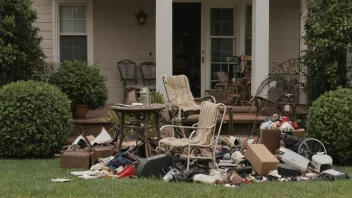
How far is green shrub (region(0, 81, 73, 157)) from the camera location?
25.1 ft

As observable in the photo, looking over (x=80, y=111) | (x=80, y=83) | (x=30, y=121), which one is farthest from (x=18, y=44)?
(x=30, y=121)

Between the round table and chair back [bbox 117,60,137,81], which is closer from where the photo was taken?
the round table

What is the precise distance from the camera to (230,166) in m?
6.70

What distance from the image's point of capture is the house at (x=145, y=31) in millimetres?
11734

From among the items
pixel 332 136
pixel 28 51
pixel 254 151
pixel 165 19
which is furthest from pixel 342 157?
pixel 28 51

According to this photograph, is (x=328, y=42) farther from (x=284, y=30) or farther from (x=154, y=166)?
(x=154, y=166)

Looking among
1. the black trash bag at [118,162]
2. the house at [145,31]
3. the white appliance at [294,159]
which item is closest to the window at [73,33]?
the house at [145,31]

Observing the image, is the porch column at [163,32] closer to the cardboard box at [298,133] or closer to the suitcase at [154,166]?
the cardboard box at [298,133]

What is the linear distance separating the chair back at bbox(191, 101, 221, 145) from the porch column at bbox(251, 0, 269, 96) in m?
3.32

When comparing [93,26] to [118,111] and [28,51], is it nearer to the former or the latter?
[28,51]

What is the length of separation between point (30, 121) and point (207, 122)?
9.19ft

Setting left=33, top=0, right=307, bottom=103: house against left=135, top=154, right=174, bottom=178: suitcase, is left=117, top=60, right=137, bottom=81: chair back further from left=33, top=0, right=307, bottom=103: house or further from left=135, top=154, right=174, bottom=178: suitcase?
left=135, top=154, right=174, bottom=178: suitcase

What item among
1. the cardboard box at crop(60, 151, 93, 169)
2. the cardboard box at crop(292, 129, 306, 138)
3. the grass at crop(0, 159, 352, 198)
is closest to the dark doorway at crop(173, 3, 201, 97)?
the cardboard box at crop(292, 129, 306, 138)

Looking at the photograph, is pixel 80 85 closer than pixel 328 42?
No
